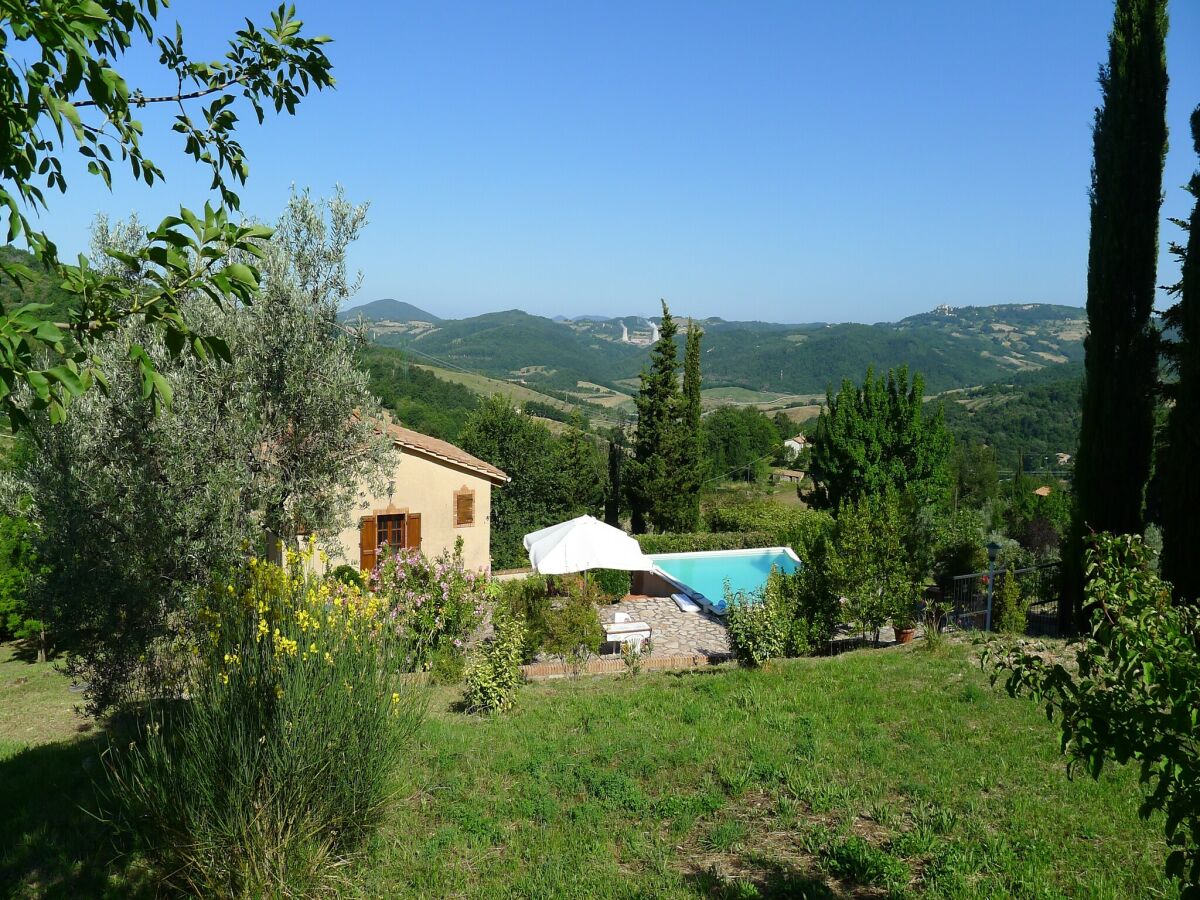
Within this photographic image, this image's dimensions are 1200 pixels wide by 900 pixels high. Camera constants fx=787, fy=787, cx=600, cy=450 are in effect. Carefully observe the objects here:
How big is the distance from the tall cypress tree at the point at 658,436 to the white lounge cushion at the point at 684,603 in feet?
35.6

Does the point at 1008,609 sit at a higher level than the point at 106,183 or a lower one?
lower

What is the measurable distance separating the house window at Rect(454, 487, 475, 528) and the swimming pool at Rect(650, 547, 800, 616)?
6065 mm

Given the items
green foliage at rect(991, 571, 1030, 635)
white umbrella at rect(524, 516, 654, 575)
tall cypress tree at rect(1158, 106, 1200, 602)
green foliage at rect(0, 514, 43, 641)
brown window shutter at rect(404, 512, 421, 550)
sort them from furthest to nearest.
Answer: brown window shutter at rect(404, 512, 421, 550), green foliage at rect(0, 514, 43, 641), white umbrella at rect(524, 516, 654, 575), green foliage at rect(991, 571, 1030, 635), tall cypress tree at rect(1158, 106, 1200, 602)

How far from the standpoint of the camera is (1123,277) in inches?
493

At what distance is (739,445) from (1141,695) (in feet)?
236

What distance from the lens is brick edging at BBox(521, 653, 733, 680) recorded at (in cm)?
1153

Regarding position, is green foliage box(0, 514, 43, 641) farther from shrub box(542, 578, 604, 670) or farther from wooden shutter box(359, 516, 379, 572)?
shrub box(542, 578, 604, 670)

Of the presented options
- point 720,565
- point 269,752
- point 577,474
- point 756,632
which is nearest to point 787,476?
point 577,474

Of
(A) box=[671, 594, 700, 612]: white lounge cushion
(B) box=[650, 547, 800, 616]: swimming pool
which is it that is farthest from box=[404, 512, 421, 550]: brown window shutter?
(B) box=[650, 547, 800, 616]: swimming pool

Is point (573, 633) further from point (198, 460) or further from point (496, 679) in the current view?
point (198, 460)

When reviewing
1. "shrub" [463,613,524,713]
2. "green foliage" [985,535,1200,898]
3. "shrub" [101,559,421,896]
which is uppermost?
"green foliage" [985,535,1200,898]

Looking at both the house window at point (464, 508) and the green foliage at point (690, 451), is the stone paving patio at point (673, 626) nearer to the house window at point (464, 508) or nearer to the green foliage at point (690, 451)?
the house window at point (464, 508)

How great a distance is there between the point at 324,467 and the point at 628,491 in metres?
23.6

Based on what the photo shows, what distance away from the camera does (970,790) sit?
19.8ft
